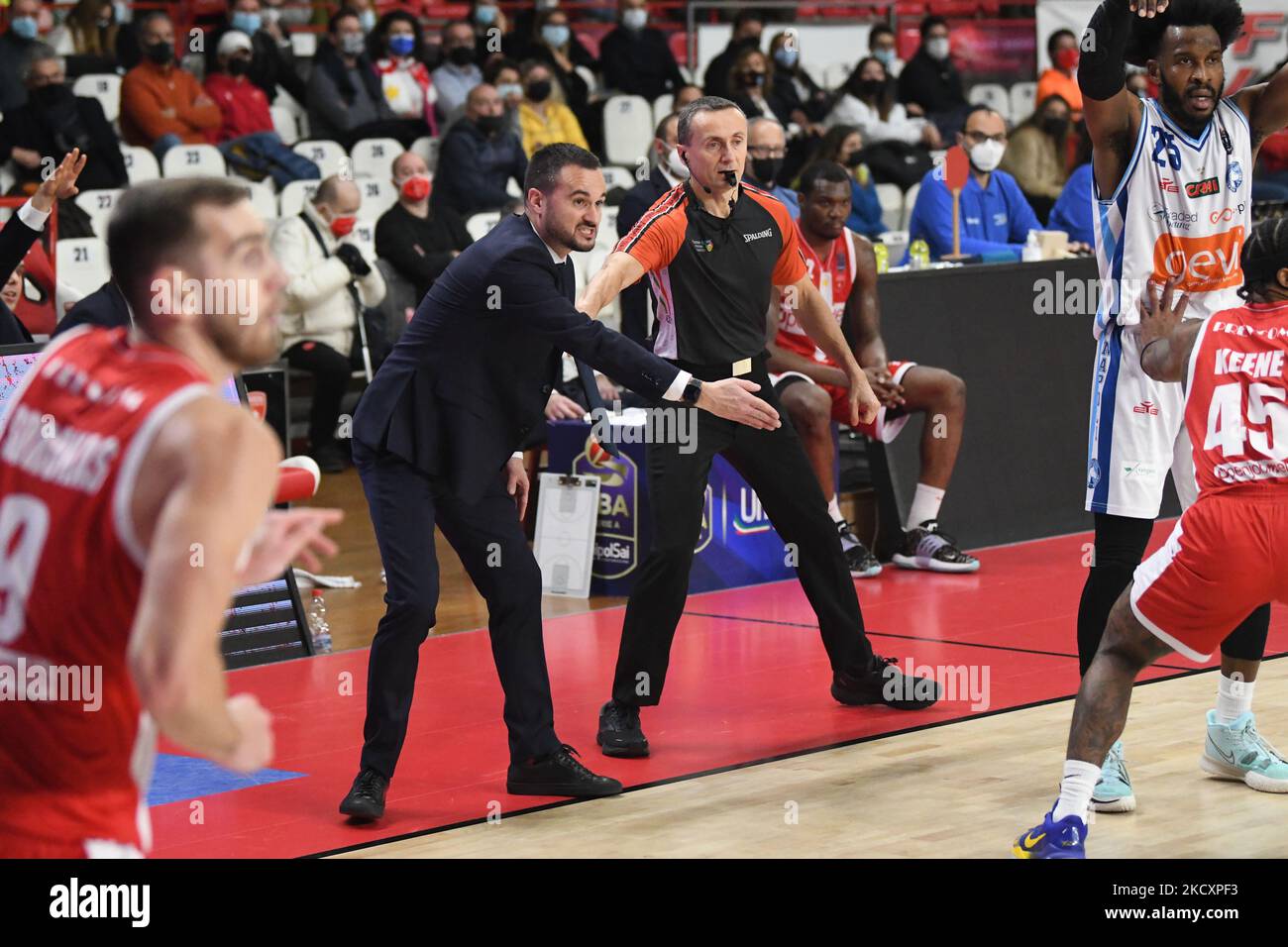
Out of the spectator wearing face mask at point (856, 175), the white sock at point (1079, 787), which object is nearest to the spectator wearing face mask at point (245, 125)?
the spectator wearing face mask at point (856, 175)

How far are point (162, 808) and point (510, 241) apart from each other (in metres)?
1.99

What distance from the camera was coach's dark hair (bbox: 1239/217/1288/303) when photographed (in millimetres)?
4250

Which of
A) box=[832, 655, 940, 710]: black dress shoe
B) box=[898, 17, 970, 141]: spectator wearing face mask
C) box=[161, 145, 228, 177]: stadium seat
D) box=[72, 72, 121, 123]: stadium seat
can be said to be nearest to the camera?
box=[832, 655, 940, 710]: black dress shoe

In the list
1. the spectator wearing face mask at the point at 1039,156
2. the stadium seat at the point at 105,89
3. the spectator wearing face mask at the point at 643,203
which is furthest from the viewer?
the spectator wearing face mask at the point at 1039,156

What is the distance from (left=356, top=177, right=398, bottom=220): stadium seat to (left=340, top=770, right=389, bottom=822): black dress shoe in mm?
8115

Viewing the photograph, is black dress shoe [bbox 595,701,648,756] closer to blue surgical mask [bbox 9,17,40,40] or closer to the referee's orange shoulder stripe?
the referee's orange shoulder stripe

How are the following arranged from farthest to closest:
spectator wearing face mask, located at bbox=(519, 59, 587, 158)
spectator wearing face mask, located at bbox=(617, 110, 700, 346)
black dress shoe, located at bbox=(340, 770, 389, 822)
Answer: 1. spectator wearing face mask, located at bbox=(519, 59, 587, 158)
2. spectator wearing face mask, located at bbox=(617, 110, 700, 346)
3. black dress shoe, located at bbox=(340, 770, 389, 822)

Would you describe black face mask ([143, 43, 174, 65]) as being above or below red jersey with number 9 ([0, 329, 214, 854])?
above

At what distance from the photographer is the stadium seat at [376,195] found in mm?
12797

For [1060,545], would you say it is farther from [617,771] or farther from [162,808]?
[162,808]

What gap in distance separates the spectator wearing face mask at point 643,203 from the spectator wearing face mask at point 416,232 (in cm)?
249

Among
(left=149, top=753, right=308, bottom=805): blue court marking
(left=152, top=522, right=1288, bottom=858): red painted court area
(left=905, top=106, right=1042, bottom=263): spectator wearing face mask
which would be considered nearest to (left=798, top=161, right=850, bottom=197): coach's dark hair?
(left=152, top=522, right=1288, bottom=858): red painted court area

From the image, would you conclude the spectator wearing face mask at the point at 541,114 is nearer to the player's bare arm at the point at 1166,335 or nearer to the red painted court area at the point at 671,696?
the red painted court area at the point at 671,696

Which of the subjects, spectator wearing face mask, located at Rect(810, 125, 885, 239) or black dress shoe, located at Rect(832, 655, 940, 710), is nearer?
black dress shoe, located at Rect(832, 655, 940, 710)
